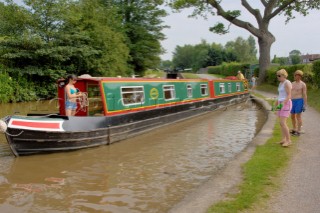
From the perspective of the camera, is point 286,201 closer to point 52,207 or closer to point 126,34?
point 52,207

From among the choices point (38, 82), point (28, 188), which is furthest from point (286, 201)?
point (38, 82)

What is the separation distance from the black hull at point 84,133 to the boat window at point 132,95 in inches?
15.6

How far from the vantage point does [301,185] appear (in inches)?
183

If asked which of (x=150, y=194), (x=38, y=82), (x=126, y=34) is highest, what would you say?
(x=126, y=34)

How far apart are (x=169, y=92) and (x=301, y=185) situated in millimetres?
8216

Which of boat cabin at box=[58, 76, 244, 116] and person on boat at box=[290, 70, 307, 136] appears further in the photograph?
boat cabin at box=[58, 76, 244, 116]

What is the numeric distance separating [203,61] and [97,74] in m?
59.1

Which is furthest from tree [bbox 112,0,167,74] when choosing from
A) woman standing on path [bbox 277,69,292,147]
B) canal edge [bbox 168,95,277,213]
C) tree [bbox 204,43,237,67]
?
tree [bbox 204,43,237,67]

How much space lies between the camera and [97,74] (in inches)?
878

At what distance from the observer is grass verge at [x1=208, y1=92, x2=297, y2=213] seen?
3953 millimetres

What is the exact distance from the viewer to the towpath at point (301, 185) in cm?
392

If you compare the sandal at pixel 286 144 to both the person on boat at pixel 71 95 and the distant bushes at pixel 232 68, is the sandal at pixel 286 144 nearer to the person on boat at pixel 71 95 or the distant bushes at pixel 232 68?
the person on boat at pixel 71 95

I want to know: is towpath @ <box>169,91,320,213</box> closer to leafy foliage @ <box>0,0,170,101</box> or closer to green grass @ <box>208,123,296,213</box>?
green grass @ <box>208,123,296,213</box>

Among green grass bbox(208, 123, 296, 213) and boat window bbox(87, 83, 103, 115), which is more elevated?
boat window bbox(87, 83, 103, 115)
